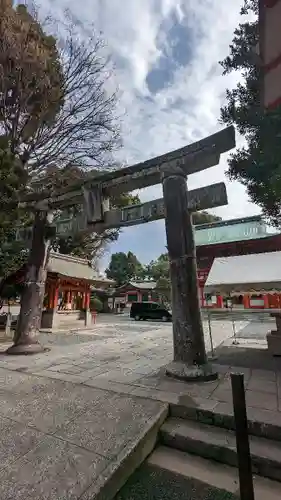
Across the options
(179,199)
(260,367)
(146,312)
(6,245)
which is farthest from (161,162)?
(146,312)

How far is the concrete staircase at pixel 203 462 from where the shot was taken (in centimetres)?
208

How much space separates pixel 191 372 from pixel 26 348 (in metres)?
4.23

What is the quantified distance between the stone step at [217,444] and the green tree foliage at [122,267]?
39629mm

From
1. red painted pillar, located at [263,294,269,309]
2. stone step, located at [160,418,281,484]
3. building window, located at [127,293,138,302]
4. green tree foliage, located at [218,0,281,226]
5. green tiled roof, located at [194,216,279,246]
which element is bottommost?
stone step, located at [160,418,281,484]

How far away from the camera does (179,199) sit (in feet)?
15.3

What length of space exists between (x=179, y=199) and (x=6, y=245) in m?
6.55

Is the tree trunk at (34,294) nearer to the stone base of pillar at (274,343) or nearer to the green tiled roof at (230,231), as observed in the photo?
the stone base of pillar at (274,343)

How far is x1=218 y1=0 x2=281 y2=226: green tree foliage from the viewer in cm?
409

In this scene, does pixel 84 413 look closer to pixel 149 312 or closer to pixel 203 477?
pixel 203 477

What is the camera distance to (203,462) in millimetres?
2441

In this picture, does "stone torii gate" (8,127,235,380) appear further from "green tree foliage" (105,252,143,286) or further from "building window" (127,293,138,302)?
"green tree foliage" (105,252,143,286)

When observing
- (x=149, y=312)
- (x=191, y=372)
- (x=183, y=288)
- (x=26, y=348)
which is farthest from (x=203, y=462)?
(x=149, y=312)

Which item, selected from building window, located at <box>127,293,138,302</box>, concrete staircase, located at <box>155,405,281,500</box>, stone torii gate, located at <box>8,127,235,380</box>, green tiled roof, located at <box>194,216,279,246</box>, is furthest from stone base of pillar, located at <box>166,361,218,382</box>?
building window, located at <box>127,293,138,302</box>

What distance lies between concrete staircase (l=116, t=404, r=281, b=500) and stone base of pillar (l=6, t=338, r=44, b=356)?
449 cm
